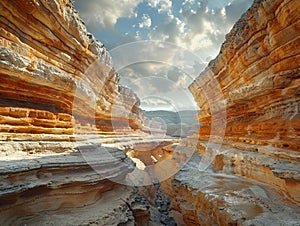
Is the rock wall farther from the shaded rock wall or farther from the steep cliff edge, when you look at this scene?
the shaded rock wall

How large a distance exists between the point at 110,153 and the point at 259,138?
5644 millimetres

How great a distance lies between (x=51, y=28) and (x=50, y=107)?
9.86 feet

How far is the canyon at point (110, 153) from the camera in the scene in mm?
4391

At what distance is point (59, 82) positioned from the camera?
23.3ft

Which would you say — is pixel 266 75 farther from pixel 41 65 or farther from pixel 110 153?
pixel 41 65

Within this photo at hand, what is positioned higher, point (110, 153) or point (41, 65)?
point (41, 65)

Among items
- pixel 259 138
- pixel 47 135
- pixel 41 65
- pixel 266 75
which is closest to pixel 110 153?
pixel 47 135

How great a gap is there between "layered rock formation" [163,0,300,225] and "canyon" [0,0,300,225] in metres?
0.03

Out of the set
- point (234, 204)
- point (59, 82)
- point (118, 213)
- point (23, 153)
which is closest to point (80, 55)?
point (59, 82)

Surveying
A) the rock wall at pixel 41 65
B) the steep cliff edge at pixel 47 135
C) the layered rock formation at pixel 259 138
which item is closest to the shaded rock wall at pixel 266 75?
the layered rock formation at pixel 259 138

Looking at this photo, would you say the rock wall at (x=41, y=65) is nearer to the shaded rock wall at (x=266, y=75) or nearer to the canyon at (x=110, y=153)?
the canyon at (x=110, y=153)

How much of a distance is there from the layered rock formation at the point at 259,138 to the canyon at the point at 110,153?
0.10 ft

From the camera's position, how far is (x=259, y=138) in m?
6.45

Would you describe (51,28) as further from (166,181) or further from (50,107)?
(166,181)
